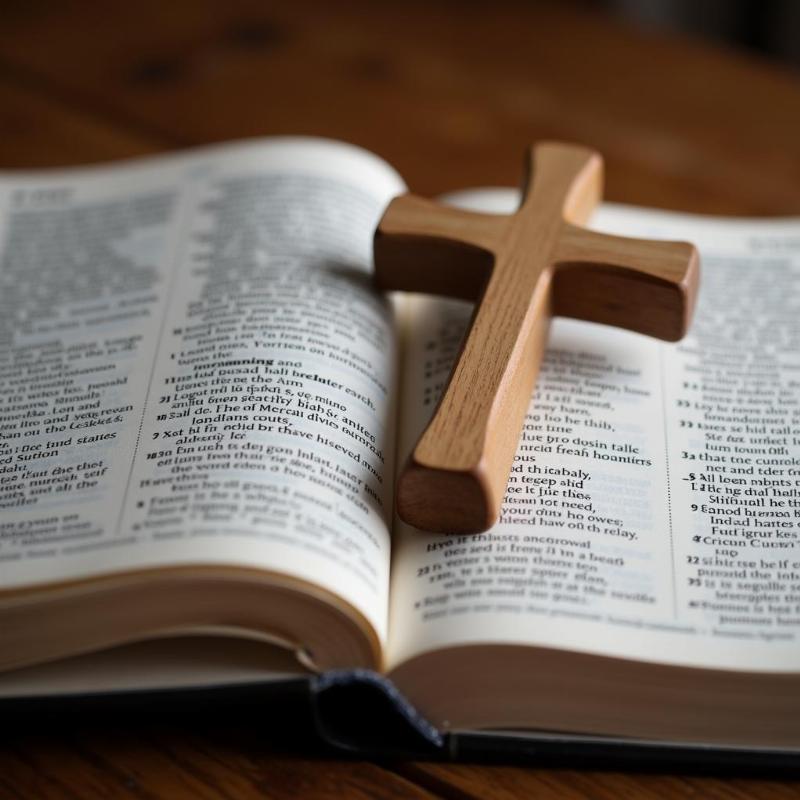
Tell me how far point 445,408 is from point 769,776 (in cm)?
24

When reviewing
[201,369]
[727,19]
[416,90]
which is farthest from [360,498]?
[727,19]

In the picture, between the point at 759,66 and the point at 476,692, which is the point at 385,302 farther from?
the point at 759,66

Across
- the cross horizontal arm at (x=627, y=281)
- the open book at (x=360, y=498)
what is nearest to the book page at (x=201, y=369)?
the open book at (x=360, y=498)

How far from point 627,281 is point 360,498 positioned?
0.22m

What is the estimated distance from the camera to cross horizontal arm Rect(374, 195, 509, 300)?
0.76m

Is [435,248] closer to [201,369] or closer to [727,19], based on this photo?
[201,369]

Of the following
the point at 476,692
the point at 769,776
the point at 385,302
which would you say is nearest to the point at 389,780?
the point at 476,692

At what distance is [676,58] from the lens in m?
1.18

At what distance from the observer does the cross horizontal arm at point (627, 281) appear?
72 cm

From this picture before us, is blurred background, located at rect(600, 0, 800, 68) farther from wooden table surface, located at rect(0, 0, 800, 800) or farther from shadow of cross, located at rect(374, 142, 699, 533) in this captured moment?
shadow of cross, located at rect(374, 142, 699, 533)

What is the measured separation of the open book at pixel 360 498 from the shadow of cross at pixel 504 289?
2 cm

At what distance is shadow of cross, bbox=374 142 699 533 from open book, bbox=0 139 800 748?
0.07 feet

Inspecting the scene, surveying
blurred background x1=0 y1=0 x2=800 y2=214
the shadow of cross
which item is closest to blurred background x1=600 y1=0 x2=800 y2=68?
blurred background x1=0 y1=0 x2=800 y2=214

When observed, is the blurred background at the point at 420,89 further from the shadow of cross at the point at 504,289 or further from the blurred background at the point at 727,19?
the blurred background at the point at 727,19
